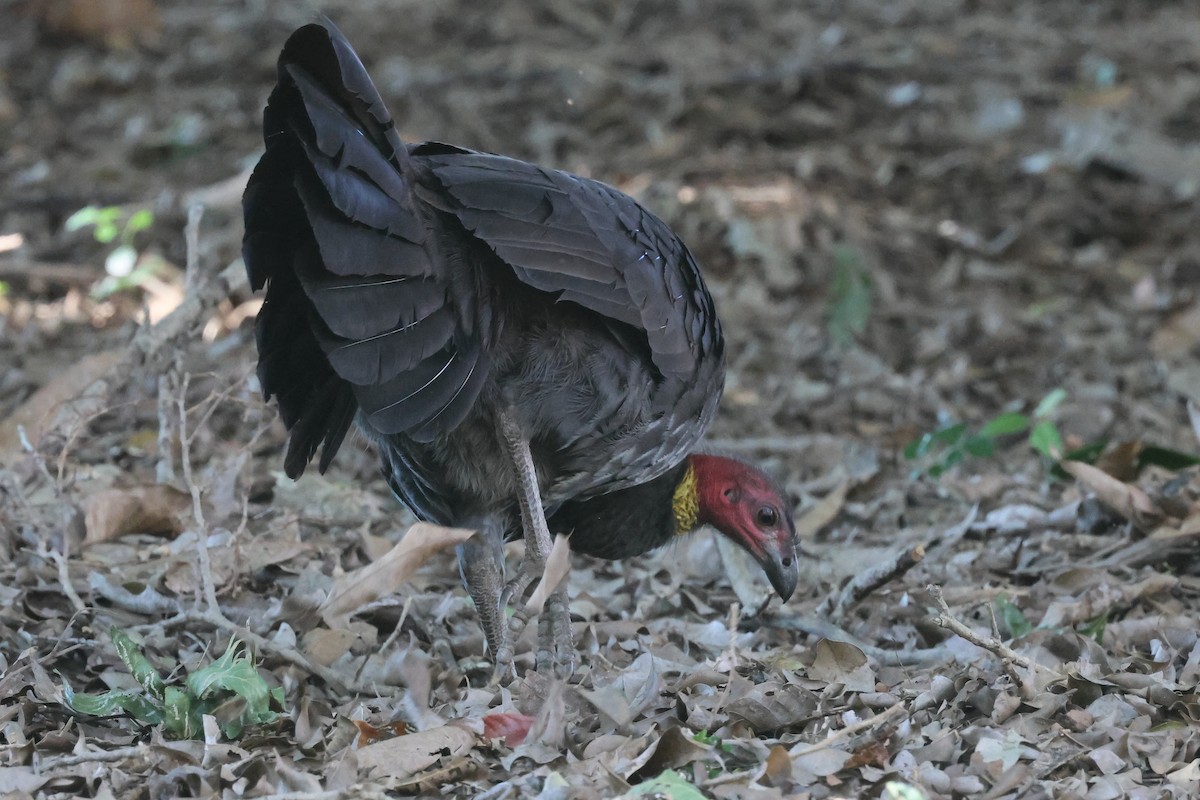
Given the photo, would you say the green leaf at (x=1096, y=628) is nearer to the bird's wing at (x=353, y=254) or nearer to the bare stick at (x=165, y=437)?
the bird's wing at (x=353, y=254)

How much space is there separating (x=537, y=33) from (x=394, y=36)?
105cm

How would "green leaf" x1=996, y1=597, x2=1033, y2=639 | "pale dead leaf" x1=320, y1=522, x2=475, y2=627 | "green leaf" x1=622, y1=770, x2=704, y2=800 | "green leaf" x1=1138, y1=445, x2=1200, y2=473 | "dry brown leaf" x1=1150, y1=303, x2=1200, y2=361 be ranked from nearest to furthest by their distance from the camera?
"green leaf" x1=622, y1=770, x2=704, y2=800
"pale dead leaf" x1=320, y1=522, x2=475, y2=627
"green leaf" x1=996, y1=597, x2=1033, y2=639
"green leaf" x1=1138, y1=445, x2=1200, y2=473
"dry brown leaf" x1=1150, y1=303, x2=1200, y2=361

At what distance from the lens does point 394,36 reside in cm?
992

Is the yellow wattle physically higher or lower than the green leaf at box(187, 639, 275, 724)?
lower

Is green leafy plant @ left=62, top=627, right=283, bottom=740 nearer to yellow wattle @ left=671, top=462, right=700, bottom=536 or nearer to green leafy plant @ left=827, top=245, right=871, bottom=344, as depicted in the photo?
yellow wattle @ left=671, top=462, right=700, bottom=536

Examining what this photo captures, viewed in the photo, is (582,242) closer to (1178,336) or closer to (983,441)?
(983,441)

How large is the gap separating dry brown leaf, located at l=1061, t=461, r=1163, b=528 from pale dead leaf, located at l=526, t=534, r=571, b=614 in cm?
216

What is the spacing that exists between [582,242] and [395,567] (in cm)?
91

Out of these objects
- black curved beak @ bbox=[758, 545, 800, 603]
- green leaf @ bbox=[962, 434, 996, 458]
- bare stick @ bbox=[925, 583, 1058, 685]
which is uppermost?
bare stick @ bbox=[925, 583, 1058, 685]

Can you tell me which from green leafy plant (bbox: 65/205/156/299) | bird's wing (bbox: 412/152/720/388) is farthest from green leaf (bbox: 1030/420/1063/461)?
green leafy plant (bbox: 65/205/156/299)

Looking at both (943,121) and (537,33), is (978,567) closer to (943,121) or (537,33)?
(943,121)

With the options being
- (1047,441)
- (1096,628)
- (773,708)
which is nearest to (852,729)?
(773,708)

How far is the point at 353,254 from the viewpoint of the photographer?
3000 millimetres

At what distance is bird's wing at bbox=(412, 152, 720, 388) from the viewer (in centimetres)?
321
